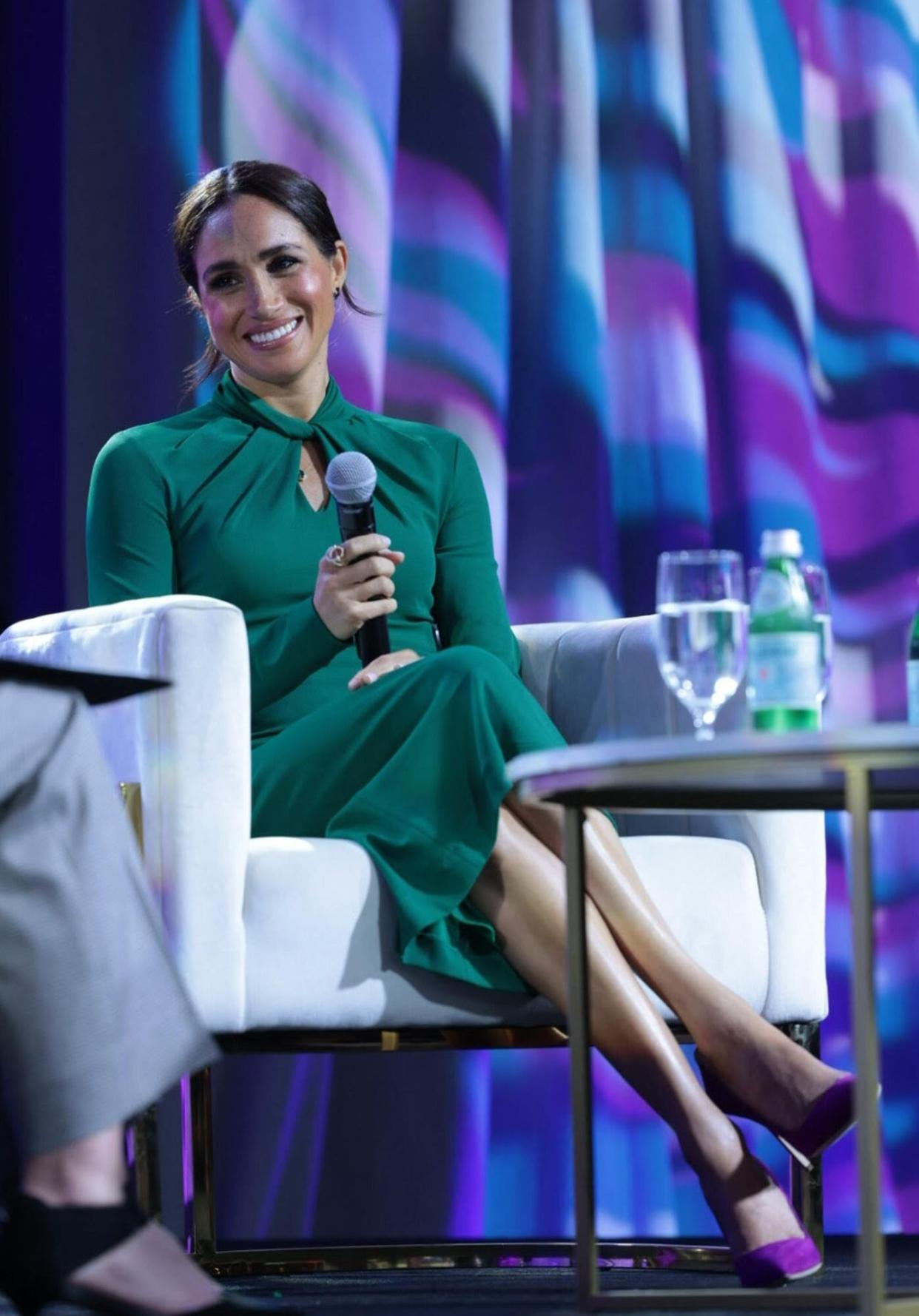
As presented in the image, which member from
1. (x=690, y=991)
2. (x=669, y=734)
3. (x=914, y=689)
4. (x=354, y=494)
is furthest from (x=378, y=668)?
(x=914, y=689)

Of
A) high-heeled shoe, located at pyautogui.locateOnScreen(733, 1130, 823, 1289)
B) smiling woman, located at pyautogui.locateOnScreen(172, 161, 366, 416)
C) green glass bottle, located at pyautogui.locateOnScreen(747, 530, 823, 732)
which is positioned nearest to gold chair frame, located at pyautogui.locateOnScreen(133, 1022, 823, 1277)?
high-heeled shoe, located at pyautogui.locateOnScreen(733, 1130, 823, 1289)

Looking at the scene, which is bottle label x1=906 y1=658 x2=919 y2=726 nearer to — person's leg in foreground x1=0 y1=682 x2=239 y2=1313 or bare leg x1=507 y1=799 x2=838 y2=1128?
bare leg x1=507 y1=799 x2=838 y2=1128

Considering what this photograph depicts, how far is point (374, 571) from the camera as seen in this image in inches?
76.4

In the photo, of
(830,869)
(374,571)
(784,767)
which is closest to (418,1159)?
(830,869)

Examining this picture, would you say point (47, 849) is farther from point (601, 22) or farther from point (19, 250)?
point (601, 22)

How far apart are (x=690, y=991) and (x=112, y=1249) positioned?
70 cm

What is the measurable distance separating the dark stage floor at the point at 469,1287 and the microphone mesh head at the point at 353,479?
2.51ft

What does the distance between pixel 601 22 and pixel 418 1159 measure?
156 centimetres

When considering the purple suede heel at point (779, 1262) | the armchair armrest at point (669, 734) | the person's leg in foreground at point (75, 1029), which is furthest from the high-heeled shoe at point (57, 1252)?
the armchair armrest at point (669, 734)

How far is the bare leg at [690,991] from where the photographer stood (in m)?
1.60

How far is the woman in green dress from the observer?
1604 mm

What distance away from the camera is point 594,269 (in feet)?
8.63

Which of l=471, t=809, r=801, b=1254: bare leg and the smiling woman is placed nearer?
l=471, t=809, r=801, b=1254: bare leg

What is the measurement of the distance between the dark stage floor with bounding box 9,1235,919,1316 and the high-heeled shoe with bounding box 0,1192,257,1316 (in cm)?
44
